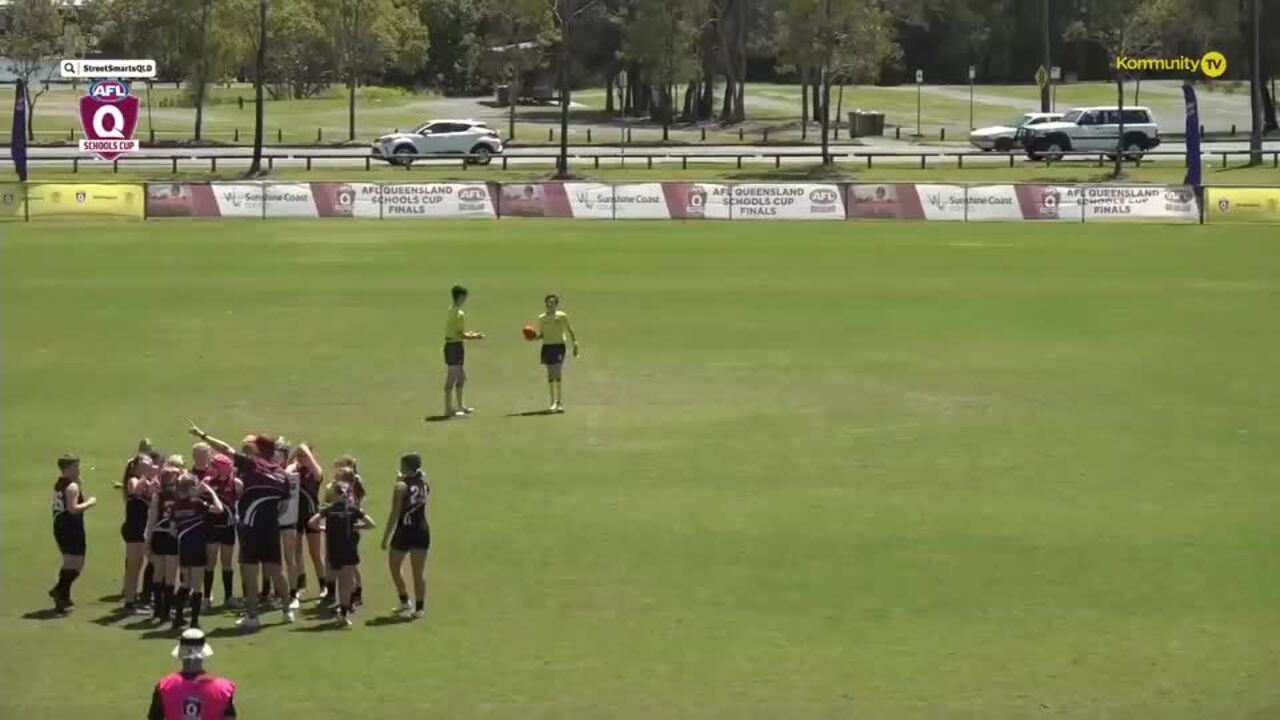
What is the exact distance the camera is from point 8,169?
68062 mm

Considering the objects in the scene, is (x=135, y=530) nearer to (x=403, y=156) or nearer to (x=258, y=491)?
(x=258, y=491)

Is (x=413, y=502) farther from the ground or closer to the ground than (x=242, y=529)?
farther from the ground

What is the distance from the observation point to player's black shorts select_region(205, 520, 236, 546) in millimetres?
15125

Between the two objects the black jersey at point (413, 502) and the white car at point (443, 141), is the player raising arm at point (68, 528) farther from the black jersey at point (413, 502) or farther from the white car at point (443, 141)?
the white car at point (443, 141)

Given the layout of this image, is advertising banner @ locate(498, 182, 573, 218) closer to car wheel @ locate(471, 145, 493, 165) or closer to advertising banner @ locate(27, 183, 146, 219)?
advertising banner @ locate(27, 183, 146, 219)

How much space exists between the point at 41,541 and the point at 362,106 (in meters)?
89.8

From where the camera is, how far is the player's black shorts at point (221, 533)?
49.6 ft

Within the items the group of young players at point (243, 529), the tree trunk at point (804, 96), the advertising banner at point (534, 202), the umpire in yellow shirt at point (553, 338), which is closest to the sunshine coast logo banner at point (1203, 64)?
the tree trunk at point (804, 96)

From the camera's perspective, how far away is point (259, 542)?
14.9 metres

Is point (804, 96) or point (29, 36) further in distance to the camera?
point (804, 96)

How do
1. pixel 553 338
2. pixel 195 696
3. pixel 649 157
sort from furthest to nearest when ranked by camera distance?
pixel 649 157
pixel 553 338
pixel 195 696

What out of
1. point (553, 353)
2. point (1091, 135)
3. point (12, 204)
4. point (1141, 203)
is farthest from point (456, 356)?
point (1091, 135)

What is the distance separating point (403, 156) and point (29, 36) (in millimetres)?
27430

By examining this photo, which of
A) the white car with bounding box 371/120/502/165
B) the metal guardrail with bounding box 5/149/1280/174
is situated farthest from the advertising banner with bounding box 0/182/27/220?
the white car with bounding box 371/120/502/165
